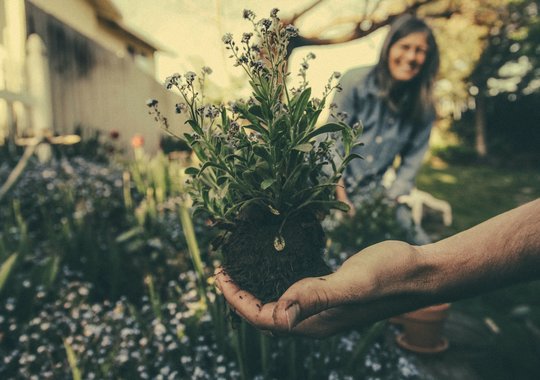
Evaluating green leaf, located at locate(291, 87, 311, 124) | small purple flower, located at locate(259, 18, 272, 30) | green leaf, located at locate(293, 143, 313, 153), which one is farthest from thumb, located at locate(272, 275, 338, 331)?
small purple flower, located at locate(259, 18, 272, 30)

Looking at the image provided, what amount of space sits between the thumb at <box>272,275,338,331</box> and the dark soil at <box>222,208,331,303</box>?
174 mm

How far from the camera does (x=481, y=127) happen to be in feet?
49.0

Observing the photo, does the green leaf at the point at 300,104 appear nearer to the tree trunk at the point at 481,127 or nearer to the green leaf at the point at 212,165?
the green leaf at the point at 212,165

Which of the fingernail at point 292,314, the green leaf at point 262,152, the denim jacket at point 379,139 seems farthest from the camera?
the denim jacket at point 379,139

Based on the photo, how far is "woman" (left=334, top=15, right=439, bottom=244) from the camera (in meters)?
Result: 3.04

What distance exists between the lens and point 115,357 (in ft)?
6.49

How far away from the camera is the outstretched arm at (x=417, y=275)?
40.4 inches

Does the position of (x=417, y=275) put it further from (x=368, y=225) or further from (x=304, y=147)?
(x=368, y=225)

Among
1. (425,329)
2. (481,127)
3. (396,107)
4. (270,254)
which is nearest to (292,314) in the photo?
(270,254)

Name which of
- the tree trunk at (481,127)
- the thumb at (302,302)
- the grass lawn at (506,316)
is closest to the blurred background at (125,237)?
the grass lawn at (506,316)

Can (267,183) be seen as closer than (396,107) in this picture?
Yes

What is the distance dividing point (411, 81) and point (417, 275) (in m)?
2.38

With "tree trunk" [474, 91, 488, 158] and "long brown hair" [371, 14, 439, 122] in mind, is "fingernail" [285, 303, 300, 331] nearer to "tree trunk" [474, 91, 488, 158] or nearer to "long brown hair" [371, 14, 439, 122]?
"long brown hair" [371, 14, 439, 122]

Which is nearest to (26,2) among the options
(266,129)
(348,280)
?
(266,129)
